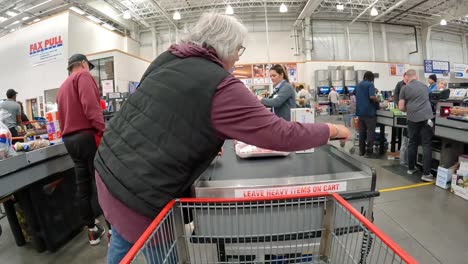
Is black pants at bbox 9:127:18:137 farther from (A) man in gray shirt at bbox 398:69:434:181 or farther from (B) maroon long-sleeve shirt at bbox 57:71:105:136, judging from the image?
(A) man in gray shirt at bbox 398:69:434:181

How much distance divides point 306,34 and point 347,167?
1329 centimetres

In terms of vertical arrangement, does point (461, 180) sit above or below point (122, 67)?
below

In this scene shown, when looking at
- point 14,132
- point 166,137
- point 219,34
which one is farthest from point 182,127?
point 14,132

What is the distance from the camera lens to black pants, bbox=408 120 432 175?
353 centimetres

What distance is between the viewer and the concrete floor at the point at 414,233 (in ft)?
6.77

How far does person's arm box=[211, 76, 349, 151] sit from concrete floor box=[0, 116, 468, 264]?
1896 mm

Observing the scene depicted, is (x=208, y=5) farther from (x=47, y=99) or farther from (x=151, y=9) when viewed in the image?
(x=47, y=99)

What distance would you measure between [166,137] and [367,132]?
4821 millimetres

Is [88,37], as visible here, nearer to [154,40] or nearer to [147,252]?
[154,40]

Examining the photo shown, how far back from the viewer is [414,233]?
2.29 meters

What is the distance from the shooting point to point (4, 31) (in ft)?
40.6

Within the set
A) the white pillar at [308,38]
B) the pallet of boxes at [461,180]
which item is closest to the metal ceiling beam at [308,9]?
the white pillar at [308,38]

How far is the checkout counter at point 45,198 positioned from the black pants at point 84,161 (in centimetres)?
21

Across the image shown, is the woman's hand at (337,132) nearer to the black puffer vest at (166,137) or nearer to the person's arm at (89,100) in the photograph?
the black puffer vest at (166,137)
